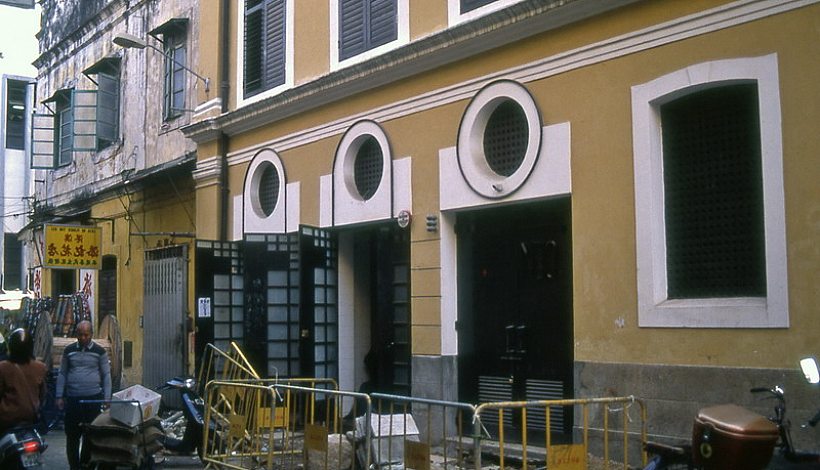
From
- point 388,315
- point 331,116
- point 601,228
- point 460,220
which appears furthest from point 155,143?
point 601,228

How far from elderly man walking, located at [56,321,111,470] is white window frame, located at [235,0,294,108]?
5.59m

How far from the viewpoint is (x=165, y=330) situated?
59.1 ft

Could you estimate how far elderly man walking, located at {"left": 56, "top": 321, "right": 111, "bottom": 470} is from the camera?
36.7 feet

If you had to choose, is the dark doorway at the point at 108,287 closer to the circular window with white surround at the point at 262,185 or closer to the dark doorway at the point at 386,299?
the circular window with white surround at the point at 262,185


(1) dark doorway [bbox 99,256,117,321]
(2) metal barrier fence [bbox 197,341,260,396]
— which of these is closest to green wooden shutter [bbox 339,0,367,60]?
(2) metal barrier fence [bbox 197,341,260,396]

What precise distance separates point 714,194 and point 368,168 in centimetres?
587

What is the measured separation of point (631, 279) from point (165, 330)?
36.3 feet

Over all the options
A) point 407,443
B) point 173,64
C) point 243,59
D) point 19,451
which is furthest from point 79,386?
point 173,64

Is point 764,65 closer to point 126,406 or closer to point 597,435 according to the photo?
point 597,435

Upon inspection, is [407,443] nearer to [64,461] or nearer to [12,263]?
[64,461]

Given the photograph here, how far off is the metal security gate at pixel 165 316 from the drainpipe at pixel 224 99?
5.68 feet

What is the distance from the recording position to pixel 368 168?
13758 mm

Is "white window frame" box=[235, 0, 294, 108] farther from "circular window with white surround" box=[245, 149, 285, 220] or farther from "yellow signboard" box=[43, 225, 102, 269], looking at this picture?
"yellow signboard" box=[43, 225, 102, 269]

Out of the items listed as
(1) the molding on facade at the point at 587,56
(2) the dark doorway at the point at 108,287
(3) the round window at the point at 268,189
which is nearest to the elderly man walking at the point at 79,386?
(1) the molding on facade at the point at 587,56
